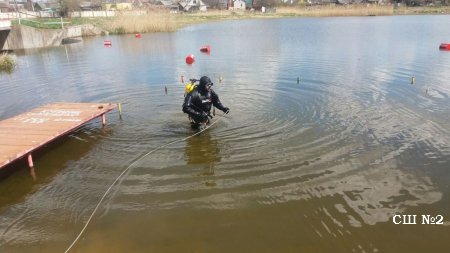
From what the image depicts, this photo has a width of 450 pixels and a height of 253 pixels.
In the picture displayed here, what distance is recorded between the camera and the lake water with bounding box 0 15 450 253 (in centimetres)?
569

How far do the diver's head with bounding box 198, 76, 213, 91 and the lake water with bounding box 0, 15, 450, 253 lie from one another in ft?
4.21

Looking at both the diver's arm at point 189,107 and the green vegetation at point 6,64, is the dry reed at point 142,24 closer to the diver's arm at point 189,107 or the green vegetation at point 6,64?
the green vegetation at point 6,64

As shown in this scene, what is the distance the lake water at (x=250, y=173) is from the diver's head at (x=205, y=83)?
1283mm

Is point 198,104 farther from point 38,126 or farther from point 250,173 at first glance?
point 38,126

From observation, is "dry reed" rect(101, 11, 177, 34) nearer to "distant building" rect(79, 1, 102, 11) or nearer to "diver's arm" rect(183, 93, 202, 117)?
"diver's arm" rect(183, 93, 202, 117)

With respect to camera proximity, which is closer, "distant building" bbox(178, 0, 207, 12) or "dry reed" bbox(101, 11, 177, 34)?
"dry reed" bbox(101, 11, 177, 34)

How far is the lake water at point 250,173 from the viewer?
5.69m

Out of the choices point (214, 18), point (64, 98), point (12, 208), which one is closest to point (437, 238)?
point (12, 208)

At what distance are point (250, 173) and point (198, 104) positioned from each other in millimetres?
3154

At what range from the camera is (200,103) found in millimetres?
9961

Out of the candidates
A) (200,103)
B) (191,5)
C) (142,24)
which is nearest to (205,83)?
(200,103)

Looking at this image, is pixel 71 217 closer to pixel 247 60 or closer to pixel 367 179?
pixel 367 179

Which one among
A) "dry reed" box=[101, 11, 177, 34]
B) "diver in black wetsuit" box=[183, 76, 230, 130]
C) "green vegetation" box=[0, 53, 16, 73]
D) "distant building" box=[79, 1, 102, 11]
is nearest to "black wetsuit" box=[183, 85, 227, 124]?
"diver in black wetsuit" box=[183, 76, 230, 130]

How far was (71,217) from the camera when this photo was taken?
249 inches
